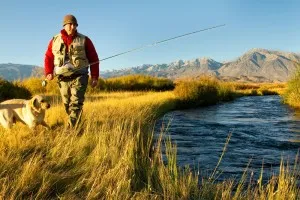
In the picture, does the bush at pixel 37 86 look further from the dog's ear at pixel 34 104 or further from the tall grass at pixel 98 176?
the tall grass at pixel 98 176

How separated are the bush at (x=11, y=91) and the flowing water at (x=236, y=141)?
7095 millimetres

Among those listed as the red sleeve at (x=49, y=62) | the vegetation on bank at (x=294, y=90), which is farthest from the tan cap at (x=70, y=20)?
the vegetation on bank at (x=294, y=90)

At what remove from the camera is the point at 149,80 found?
95.3ft

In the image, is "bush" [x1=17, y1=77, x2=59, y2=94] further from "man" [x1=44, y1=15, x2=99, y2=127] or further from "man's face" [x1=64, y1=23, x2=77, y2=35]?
"man's face" [x1=64, y1=23, x2=77, y2=35]

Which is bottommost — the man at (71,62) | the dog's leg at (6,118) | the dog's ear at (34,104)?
the dog's leg at (6,118)

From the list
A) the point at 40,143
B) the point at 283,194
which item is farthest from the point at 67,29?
the point at 283,194

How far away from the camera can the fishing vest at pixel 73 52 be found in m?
7.18

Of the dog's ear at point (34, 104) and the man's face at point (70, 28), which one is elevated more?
the man's face at point (70, 28)

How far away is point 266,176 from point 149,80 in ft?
76.1

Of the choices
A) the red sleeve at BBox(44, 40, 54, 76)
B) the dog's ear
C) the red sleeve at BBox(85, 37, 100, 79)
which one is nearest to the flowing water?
the red sleeve at BBox(85, 37, 100, 79)

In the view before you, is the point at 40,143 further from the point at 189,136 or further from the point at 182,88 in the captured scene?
the point at 182,88

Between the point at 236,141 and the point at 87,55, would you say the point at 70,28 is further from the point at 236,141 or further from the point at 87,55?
the point at 236,141

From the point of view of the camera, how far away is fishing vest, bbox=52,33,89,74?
718 centimetres

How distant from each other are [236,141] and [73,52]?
14.3ft
